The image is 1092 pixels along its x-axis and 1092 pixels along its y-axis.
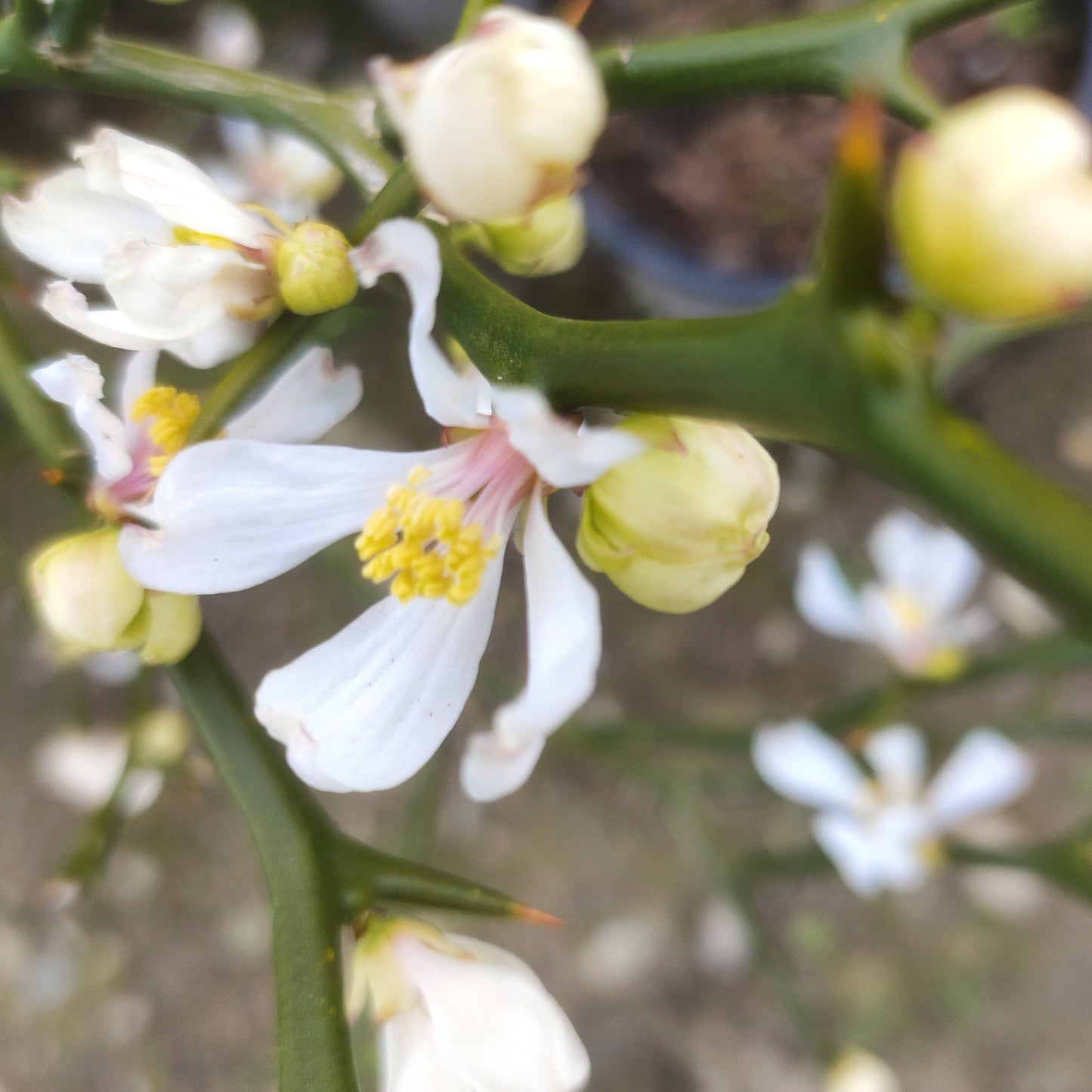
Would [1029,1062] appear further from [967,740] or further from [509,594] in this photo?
[509,594]

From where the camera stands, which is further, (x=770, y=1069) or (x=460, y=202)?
(x=770, y=1069)

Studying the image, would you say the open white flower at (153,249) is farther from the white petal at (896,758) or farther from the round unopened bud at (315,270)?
the white petal at (896,758)

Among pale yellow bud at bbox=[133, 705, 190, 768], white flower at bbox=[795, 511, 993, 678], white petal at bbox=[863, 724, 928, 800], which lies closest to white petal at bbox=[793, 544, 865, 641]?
white flower at bbox=[795, 511, 993, 678]

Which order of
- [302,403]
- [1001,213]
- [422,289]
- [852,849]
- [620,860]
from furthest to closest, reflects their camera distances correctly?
[620,860] → [852,849] → [302,403] → [422,289] → [1001,213]

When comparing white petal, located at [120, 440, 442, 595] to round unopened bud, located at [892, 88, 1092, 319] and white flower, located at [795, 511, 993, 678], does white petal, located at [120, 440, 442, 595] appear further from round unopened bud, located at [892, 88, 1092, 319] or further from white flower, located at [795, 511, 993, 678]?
white flower, located at [795, 511, 993, 678]

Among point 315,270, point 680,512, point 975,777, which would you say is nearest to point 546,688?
point 680,512

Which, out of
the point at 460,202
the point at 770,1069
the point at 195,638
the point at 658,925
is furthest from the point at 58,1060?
the point at 460,202

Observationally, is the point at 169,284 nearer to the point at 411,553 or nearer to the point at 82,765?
the point at 411,553
